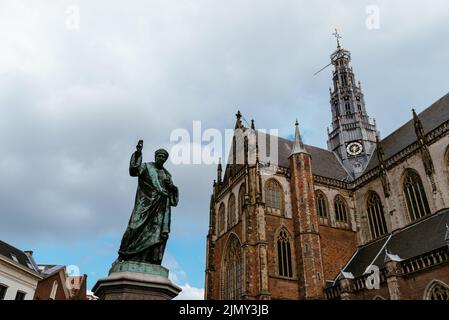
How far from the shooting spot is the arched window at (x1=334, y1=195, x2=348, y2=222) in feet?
99.6

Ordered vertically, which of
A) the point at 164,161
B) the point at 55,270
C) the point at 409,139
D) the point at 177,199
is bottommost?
the point at 177,199

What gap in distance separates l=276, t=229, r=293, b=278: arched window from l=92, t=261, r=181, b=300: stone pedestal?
68.1 ft

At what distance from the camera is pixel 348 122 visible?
4050cm

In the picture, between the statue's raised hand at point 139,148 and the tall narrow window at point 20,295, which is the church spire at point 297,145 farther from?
the statue's raised hand at point 139,148

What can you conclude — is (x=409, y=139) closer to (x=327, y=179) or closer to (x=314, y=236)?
(x=327, y=179)

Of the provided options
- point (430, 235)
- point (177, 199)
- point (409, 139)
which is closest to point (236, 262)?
point (430, 235)

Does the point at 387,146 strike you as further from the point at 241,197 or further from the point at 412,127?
the point at 241,197

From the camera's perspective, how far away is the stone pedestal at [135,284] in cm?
633

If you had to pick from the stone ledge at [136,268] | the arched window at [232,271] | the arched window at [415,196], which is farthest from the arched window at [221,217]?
the stone ledge at [136,268]

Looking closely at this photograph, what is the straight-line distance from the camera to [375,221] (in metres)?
29.0

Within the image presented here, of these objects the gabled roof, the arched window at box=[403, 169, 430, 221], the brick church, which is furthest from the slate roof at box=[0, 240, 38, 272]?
the arched window at box=[403, 169, 430, 221]

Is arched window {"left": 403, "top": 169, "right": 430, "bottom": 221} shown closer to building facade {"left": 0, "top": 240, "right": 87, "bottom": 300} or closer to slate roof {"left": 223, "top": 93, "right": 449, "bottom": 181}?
slate roof {"left": 223, "top": 93, "right": 449, "bottom": 181}

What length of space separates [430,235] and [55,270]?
89.4 feet

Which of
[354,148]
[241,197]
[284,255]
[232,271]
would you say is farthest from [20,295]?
[354,148]
